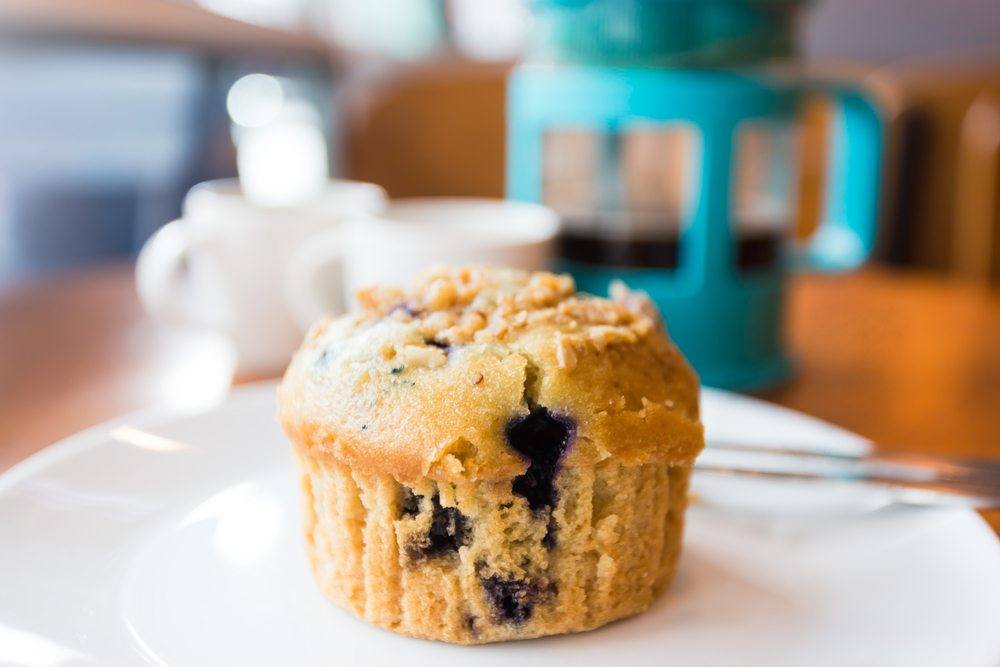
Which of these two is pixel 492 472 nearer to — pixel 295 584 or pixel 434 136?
pixel 295 584

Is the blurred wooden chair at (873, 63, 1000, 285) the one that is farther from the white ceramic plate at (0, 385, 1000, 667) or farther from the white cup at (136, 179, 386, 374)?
the white ceramic plate at (0, 385, 1000, 667)

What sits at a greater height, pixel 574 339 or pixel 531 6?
pixel 531 6

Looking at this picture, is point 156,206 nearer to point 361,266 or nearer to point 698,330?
point 361,266

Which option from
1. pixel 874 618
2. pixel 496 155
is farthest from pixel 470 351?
pixel 496 155

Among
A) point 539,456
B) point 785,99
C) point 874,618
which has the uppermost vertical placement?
point 785,99

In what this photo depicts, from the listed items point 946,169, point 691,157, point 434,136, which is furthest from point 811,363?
point 434,136

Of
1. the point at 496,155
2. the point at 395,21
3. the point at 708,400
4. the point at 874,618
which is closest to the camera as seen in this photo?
the point at 874,618
